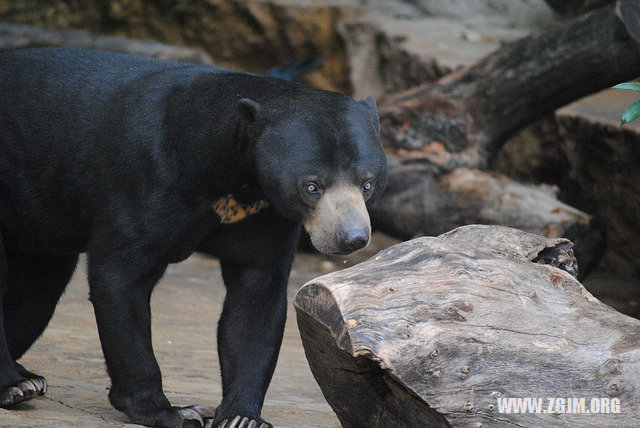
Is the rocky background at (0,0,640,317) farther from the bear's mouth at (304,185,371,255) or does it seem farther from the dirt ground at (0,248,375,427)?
the bear's mouth at (304,185,371,255)

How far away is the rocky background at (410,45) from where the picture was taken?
7926 mm

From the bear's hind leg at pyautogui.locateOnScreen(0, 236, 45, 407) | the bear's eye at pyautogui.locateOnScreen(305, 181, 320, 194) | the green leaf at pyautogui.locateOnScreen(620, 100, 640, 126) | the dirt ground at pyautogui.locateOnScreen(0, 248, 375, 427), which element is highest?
the green leaf at pyautogui.locateOnScreen(620, 100, 640, 126)

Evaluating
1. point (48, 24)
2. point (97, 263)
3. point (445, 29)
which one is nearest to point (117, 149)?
point (97, 263)

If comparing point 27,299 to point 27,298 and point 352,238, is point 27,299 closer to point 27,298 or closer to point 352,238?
point 27,298

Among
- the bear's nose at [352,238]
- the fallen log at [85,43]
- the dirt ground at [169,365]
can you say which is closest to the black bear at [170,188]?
the bear's nose at [352,238]

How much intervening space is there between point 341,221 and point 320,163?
8.6 inches

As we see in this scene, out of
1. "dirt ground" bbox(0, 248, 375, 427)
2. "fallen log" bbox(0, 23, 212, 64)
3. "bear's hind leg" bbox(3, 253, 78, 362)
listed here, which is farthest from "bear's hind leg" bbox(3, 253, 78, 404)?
"fallen log" bbox(0, 23, 212, 64)

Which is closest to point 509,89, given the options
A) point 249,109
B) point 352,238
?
point 249,109

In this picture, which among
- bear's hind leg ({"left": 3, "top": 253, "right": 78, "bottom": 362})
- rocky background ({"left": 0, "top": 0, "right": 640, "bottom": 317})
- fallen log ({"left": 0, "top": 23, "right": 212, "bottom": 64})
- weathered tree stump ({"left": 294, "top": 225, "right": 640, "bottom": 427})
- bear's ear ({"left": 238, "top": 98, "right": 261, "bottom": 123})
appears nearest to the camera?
weathered tree stump ({"left": 294, "top": 225, "right": 640, "bottom": 427})

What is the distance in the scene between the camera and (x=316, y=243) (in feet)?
12.2

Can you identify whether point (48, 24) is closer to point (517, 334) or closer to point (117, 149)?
point (117, 149)

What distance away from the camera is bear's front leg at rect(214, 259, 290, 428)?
13.6 ft

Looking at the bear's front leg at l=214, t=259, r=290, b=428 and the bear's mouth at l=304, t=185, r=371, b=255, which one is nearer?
the bear's mouth at l=304, t=185, r=371, b=255

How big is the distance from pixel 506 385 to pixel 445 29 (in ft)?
25.1
